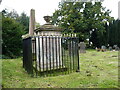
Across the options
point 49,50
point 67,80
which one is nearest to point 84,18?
point 49,50

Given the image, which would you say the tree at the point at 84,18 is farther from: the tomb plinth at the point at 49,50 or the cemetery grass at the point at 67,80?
the cemetery grass at the point at 67,80

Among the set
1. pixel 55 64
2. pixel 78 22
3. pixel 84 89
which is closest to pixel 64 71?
pixel 55 64

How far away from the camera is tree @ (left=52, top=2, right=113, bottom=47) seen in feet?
76.1

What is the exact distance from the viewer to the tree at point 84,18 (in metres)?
23.2

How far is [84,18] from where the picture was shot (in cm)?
2338

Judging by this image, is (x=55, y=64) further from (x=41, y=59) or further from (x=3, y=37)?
(x=3, y=37)

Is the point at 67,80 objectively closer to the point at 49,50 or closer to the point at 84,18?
the point at 49,50

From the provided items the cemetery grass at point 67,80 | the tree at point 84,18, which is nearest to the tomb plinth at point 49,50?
the cemetery grass at point 67,80

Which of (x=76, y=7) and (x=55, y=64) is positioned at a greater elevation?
(x=76, y=7)

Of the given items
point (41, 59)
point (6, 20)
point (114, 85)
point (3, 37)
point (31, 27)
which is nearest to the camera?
point (114, 85)

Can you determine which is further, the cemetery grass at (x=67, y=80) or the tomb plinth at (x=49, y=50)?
the tomb plinth at (x=49, y=50)

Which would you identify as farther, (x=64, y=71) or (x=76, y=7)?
(x=76, y=7)

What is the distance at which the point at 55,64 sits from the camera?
5.21 meters

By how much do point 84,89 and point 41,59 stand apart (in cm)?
246
